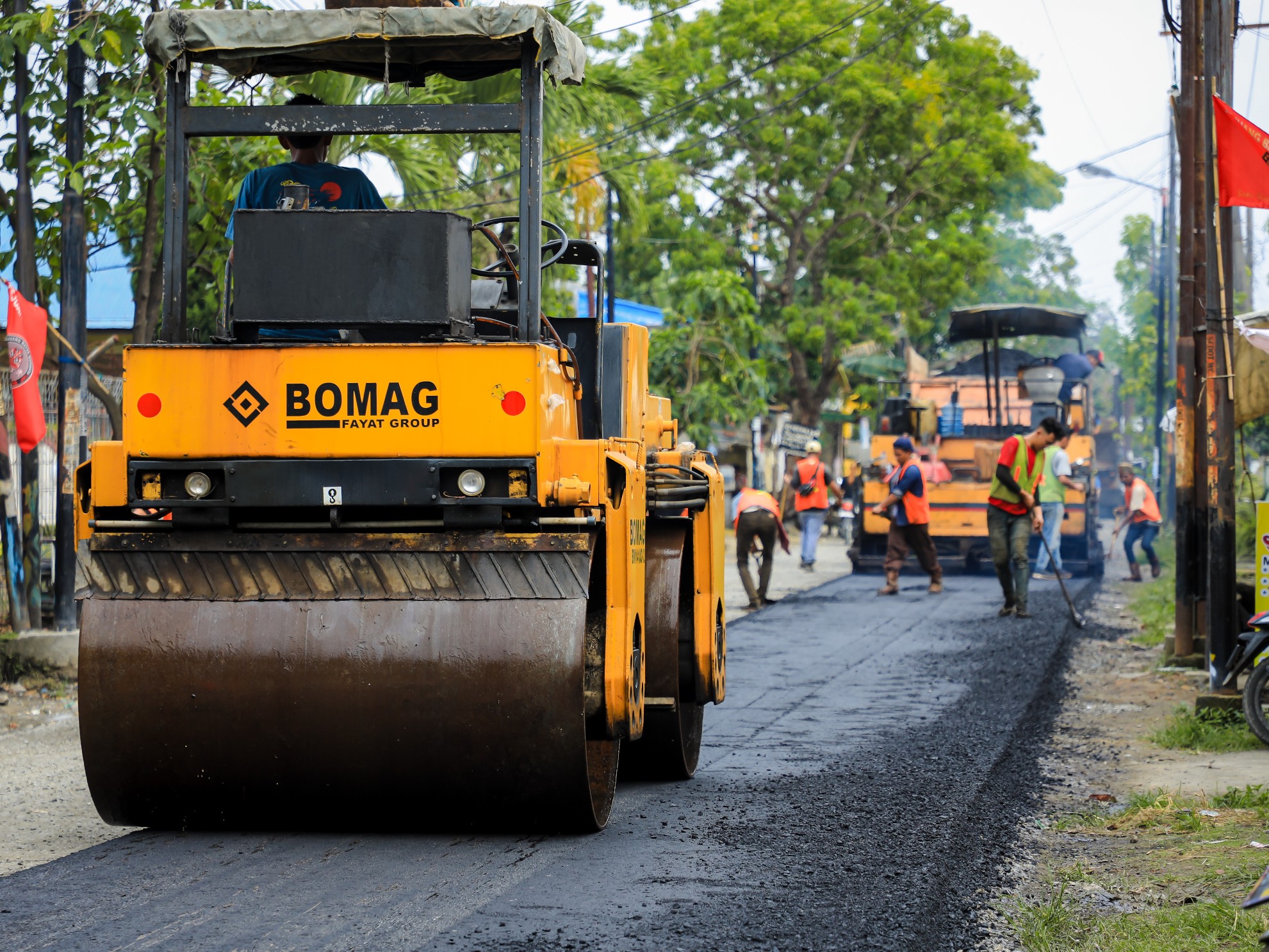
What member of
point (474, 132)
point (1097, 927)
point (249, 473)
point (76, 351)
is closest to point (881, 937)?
point (1097, 927)

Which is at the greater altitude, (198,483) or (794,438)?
(794,438)

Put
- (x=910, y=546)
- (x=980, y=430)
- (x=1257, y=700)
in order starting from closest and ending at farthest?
(x=1257, y=700) < (x=910, y=546) < (x=980, y=430)

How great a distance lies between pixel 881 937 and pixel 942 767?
3.08 metres

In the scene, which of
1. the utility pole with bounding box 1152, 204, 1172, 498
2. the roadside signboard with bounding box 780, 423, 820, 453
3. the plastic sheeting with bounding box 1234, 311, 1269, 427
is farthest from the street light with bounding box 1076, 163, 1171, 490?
the plastic sheeting with bounding box 1234, 311, 1269, 427

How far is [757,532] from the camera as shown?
16.8 meters

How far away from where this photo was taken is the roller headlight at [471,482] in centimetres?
549

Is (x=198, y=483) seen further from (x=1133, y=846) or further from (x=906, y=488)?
(x=906, y=488)

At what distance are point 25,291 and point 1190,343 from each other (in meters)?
8.50

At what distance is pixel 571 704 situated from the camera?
536 cm

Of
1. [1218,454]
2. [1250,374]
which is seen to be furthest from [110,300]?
[1218,454]

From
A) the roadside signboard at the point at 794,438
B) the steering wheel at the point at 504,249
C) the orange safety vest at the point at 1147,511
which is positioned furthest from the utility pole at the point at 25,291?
the roadside signboard at the point at 794,438

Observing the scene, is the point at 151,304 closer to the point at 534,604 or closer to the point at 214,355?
the point at 214,355

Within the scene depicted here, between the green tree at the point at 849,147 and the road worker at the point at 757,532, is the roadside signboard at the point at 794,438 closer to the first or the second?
the green tree at the point at 849,147

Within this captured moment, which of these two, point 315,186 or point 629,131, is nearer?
point 315,186
